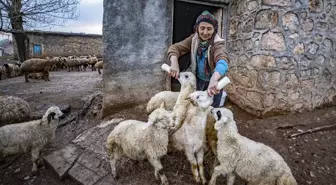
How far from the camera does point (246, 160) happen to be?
7.69 feet

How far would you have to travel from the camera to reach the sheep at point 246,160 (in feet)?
7.25

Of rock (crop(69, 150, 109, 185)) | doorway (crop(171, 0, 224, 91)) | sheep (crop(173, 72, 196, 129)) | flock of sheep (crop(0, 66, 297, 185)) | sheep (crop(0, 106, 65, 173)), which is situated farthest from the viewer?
doorway (crop(171, 0, 224, 91))

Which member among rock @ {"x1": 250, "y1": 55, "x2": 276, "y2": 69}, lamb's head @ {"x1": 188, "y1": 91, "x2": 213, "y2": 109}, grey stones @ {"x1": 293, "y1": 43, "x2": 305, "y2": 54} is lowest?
lamb's head @ {"x1": 188, "y1": 91, "x2": 213, "y2": 109}

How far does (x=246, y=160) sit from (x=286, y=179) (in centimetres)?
38

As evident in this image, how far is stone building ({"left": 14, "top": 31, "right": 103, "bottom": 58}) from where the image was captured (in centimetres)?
2105

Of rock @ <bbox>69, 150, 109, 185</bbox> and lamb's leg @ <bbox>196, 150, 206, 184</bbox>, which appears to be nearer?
lamb's leg @ <bbox>196, 150, 206, 184</bbox>

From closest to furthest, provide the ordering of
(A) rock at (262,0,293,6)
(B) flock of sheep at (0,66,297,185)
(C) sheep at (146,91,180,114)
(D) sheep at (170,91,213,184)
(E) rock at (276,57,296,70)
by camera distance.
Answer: (B) flock of sheep at (0,66,297,185), (D) sheep at (170,91,213,184), (C) sheep at (146,91,180,114), (A) rock at (262,0,293,6), (E) rock at (276,57,296,70)

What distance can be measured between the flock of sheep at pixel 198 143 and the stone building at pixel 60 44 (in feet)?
67.0

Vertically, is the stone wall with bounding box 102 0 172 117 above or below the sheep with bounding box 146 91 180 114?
above

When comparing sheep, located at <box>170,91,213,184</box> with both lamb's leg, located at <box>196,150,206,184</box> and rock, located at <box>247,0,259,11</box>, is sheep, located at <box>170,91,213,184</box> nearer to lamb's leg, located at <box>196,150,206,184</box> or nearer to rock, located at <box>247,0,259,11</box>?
lamb's leg, located at <box>196,150,206,184</box>

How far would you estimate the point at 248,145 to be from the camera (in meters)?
2.42

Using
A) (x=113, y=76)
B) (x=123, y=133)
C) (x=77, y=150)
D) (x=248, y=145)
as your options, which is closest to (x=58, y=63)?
(x=113, y=76)

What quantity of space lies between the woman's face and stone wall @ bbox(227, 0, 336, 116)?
1808mm

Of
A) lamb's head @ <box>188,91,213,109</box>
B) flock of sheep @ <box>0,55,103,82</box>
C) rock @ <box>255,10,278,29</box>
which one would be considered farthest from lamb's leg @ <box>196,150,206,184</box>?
flock of sheep @ <box>0,55,103,82</box>
